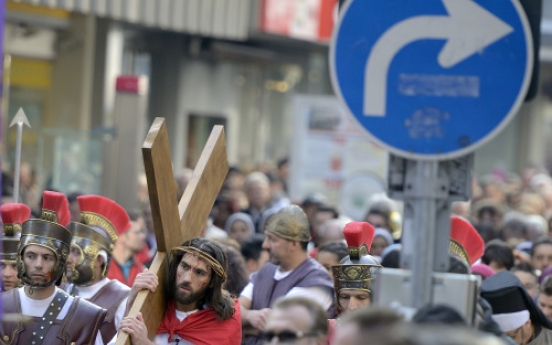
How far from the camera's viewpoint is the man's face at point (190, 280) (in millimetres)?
6551

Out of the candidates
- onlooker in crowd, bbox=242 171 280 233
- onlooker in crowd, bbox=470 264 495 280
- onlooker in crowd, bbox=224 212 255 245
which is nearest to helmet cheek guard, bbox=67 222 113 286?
onlooker in crowd, bbox=470 264 495 280

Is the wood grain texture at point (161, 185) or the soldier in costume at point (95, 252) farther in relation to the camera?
the soldier in costume at point (95, 252)

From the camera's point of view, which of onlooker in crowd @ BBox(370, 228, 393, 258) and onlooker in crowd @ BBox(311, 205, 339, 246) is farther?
onlooker in crowd @ BBox(311, 205, 339, 246)

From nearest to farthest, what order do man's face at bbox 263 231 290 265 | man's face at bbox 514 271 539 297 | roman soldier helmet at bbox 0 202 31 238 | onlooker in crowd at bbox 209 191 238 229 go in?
roman soldier helmet at bbox 0 202 31 238, man's face at bbox 263 231 290 265, man's face at bbox 514 271 539 297, onlooker in crowd at bbox 209 191 238 229

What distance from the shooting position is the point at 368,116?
4172mm

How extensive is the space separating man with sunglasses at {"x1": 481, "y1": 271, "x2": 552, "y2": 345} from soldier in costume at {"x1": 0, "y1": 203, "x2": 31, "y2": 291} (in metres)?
2.75

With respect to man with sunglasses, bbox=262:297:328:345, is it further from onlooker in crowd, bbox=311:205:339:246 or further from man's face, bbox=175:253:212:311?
onlooker in crowd, bbox=311:205:339:246

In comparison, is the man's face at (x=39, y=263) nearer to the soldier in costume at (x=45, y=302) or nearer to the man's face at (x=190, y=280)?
the soldier in costume at (x=45, y=302)

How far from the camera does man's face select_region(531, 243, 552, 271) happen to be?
1045 cm

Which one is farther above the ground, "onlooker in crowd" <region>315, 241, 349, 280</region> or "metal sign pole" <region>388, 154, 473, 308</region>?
"metal sign pole" <region>388, 154, 473, 308</region>

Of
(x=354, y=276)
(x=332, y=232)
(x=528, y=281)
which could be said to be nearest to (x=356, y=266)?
(x=354, y=276)

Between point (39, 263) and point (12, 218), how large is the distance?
1.13m

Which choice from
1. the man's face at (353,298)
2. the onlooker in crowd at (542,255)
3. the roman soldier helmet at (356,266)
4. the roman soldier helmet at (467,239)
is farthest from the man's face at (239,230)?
the man's face at (353,298)

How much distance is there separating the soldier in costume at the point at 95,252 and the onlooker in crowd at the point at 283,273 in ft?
2.70
